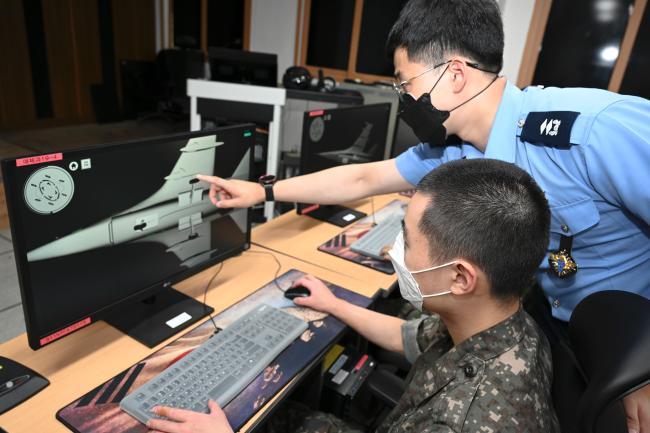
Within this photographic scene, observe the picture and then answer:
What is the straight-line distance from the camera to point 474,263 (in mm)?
839

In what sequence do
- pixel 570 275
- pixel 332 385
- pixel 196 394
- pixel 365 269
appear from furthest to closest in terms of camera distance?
pixel 365 269
pixel 332 385
pixel 570 275
pixel 196 394

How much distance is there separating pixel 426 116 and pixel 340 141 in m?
0.73

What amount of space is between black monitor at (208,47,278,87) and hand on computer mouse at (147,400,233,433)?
2641 mm

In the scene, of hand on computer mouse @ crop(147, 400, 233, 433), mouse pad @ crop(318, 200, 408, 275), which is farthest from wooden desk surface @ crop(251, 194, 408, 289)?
hand on computer mouse @ crop(147, 400, 233, 433)

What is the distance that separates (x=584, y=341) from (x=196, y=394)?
764mm

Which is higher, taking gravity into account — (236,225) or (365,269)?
(236,225)

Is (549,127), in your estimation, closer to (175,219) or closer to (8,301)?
(175,219)

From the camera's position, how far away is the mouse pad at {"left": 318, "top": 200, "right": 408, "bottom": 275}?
1.60 meters

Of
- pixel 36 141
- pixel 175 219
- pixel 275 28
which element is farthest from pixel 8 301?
pixel 275 28

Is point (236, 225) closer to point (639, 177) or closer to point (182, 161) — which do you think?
point (182, 161)

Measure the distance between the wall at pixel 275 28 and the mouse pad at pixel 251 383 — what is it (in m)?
4.96

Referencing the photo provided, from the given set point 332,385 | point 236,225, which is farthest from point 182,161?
point 332,385

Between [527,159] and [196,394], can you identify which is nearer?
[196,394]

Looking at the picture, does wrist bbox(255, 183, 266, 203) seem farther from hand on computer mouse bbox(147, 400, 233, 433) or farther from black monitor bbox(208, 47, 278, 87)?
black monitor bbox(208, 47, 278, 87)
